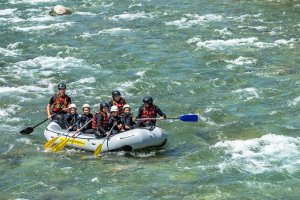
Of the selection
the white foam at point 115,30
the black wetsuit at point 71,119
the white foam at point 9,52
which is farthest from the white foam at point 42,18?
the black wetsuit at point 71,119

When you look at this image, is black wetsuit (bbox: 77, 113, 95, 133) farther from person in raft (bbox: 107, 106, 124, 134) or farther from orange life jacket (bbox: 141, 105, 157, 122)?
orange life jacket (bbox: 141, 105, 157, 122)

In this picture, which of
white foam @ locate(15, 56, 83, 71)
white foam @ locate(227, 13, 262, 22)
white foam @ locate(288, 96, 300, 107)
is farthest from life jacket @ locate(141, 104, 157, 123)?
white foam @ locate(227, 13, 262, 22)

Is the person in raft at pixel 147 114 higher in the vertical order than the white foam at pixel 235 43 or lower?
higher

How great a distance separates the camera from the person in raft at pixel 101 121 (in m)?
17.7

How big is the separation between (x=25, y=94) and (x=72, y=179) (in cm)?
798

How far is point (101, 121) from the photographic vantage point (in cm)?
1775

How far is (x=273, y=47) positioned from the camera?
27.5m

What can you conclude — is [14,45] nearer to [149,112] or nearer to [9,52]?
[9,52]

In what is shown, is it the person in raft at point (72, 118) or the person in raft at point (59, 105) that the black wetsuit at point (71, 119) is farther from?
the person in raft at point (59, 105)

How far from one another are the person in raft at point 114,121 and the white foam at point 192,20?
1522cm

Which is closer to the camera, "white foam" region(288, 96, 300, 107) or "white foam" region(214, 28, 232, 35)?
"white foam" region(288, 96, 300, 107)

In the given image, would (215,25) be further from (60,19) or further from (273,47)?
(60,19)

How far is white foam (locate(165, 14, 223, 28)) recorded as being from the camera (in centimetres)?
3247

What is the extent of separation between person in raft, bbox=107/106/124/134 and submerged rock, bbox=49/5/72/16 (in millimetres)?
19806
